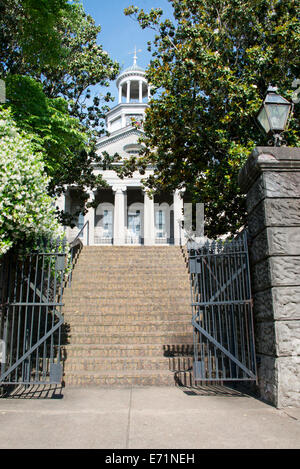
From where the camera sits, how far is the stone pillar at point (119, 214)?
2947 cm

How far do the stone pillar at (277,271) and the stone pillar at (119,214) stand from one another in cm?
2420

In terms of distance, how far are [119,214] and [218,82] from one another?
21.0m

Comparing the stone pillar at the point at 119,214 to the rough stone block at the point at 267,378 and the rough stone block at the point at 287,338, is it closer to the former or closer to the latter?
the rough stone block at the point at 267,378

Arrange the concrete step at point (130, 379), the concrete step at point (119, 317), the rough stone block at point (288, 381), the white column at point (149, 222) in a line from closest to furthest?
1. the rough stone block at point (288, 381)
2. the concrete step at point (130, 379)
3. the concrete step at point (119, 317)
4. the white column at point (149, 222)

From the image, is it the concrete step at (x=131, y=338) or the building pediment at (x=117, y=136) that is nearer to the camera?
the concrete step at (x=131, y=338)

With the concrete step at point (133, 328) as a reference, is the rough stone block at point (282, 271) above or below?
above

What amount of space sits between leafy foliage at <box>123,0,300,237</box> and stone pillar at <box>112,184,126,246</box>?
18.1 meters

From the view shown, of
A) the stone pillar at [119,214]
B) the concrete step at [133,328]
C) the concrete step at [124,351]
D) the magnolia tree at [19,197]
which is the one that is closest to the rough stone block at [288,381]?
the concrete step at [124,351]

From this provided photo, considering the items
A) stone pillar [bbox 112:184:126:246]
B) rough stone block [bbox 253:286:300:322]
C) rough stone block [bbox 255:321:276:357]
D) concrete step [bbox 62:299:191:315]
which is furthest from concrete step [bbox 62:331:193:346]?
stone pillar [bbox 112:184:126:246]

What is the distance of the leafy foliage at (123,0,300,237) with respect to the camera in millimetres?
9711

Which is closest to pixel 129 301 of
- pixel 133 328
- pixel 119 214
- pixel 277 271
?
pixel 133 328

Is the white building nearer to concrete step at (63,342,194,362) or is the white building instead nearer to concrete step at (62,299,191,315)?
concrete step at (62,299,191,315)
